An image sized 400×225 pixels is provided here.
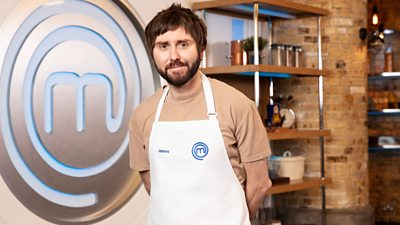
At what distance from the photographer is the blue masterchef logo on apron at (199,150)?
2.24 meters

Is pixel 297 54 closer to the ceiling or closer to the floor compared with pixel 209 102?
closer to the ceiling

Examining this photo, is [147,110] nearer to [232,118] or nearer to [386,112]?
[232,118]

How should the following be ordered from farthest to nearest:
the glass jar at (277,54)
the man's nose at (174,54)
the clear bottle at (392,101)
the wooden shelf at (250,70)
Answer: the clear bottle at (392,101) < the glass jar at (277,54) < the wooden shelf at (250,70) < the man's nose at (174,54)

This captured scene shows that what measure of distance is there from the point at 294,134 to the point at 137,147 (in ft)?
8.87

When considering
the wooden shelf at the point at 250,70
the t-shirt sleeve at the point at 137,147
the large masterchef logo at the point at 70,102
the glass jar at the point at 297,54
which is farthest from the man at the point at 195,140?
the glass jar at the point at 297,54

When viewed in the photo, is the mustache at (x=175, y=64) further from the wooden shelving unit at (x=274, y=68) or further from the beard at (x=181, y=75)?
the wooden shelving unit at (x=274, y=68)

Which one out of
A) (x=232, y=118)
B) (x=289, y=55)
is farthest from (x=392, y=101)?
(x=232, y=118)

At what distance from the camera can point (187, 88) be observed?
7.42 ft

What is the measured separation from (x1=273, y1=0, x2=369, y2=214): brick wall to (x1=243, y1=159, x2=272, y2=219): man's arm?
10.3ft

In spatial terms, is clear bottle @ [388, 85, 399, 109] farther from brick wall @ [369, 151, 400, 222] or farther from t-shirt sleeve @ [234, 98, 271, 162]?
t-shirt sleeve @ [234, 98, 271, 162]

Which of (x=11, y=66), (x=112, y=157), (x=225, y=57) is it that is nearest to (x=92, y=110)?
(x=112, y=157)

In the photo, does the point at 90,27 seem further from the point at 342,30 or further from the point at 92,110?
the point at 342,30

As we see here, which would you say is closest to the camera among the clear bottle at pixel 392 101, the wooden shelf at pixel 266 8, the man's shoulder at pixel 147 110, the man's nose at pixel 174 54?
the man's nose at pixel 174 54

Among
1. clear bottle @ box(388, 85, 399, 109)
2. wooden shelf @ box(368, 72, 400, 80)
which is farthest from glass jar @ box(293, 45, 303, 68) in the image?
clear bottle @ box(388, 85, 399, 109)
